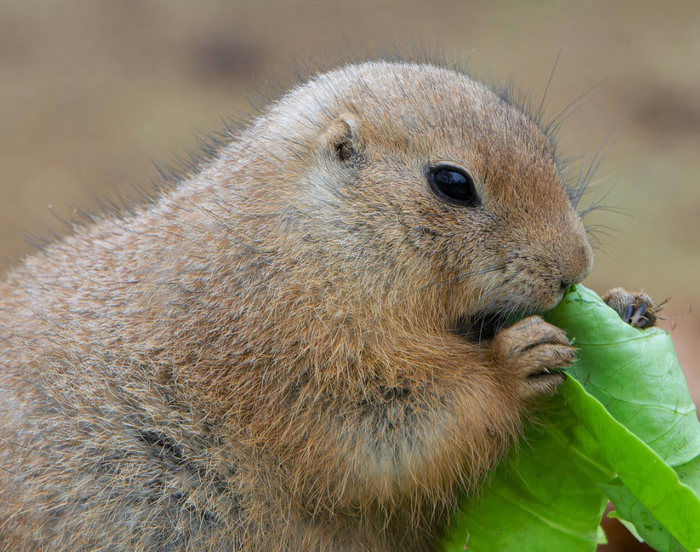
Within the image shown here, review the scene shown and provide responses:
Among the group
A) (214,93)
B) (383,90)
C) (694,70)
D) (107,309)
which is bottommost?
(107,309)

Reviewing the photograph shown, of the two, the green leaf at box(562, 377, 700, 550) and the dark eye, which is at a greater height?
the dark eye

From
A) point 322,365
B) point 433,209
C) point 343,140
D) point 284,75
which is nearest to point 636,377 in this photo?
point 433,209

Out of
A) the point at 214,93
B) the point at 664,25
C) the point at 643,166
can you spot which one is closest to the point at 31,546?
the point at 214,93

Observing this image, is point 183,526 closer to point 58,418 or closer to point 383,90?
point 58,418

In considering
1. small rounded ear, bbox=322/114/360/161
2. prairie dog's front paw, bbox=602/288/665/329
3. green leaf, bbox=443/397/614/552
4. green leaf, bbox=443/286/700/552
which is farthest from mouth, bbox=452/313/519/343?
small rounded ear, bbox=322/114/360/161

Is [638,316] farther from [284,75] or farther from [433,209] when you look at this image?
[284,75]

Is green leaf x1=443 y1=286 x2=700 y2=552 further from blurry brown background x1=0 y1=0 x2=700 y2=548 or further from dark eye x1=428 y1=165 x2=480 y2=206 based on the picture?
blurry brown background x1=0 y1=0 x2=700 y2=548

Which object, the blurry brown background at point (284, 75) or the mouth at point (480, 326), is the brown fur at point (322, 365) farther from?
the blurry brown background at point (284, 75)
